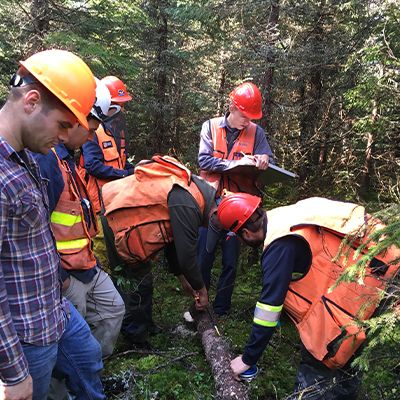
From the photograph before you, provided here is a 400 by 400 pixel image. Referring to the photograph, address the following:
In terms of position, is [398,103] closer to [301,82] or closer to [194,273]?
[301,82]

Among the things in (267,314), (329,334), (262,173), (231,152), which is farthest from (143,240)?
(262,173)

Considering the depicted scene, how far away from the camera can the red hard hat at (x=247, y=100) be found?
17.1 feet

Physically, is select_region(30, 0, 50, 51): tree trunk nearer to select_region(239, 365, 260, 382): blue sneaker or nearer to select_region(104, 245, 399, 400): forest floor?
select_region(104, 245, 399, 400): forest floor

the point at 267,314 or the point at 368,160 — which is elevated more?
the point at 267,314

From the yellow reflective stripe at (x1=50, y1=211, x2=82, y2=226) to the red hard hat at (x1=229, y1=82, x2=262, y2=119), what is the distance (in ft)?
9.54

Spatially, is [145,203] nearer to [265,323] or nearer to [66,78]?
[265,323]

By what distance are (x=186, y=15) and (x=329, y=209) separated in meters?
6.82

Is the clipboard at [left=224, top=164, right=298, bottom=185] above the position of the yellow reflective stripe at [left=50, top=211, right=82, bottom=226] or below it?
below

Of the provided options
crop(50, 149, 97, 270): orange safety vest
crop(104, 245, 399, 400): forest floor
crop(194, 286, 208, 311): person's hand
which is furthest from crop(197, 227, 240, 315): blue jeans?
crop(50, 149, 97, 270): orange safety vest

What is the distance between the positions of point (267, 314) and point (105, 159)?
321cm

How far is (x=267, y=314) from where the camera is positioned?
292 centimetres

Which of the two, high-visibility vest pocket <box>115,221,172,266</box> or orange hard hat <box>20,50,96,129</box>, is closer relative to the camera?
orange hard hat <box>20,50,96,129</box>

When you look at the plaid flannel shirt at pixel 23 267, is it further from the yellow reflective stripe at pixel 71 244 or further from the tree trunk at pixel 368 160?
the tree trunk at pixel 368 160

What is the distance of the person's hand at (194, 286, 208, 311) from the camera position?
4051 millimetres
